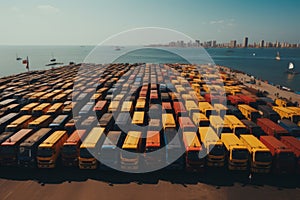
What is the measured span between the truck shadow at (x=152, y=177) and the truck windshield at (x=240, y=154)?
188 centimetres

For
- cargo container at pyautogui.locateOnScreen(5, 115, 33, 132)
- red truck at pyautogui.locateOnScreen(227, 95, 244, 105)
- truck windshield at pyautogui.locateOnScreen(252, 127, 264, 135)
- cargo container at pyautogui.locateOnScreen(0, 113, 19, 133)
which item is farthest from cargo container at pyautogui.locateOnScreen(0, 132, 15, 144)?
red truck at pyautogui.locateOnScreen(227, 95, 244, 105)

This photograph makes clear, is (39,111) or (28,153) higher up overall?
(39,111)

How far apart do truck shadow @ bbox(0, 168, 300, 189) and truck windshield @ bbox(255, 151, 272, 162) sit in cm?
174

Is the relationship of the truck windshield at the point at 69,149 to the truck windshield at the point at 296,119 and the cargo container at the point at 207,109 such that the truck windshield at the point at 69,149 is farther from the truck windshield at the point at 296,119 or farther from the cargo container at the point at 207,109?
the truck windshield at the point at 296,119

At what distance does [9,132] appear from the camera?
1019 inches

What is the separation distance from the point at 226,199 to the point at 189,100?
21537mm

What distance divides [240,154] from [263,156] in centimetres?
195

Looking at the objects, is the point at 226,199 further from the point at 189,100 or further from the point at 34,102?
the point at 34,102

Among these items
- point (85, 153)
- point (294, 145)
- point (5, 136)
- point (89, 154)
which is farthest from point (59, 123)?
point (294, 145)

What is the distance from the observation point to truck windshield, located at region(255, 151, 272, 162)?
20922 millimetres

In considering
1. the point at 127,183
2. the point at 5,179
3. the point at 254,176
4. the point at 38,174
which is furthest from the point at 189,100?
the point at 5,179

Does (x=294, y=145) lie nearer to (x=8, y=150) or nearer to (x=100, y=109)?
(x=100, y=109)

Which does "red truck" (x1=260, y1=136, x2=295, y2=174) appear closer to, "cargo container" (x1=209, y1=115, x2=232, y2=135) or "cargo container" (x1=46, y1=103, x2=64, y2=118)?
"cargo container" (x1=209, y1=115, x2=232, y2=135)

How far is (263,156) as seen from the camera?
2095 cm
